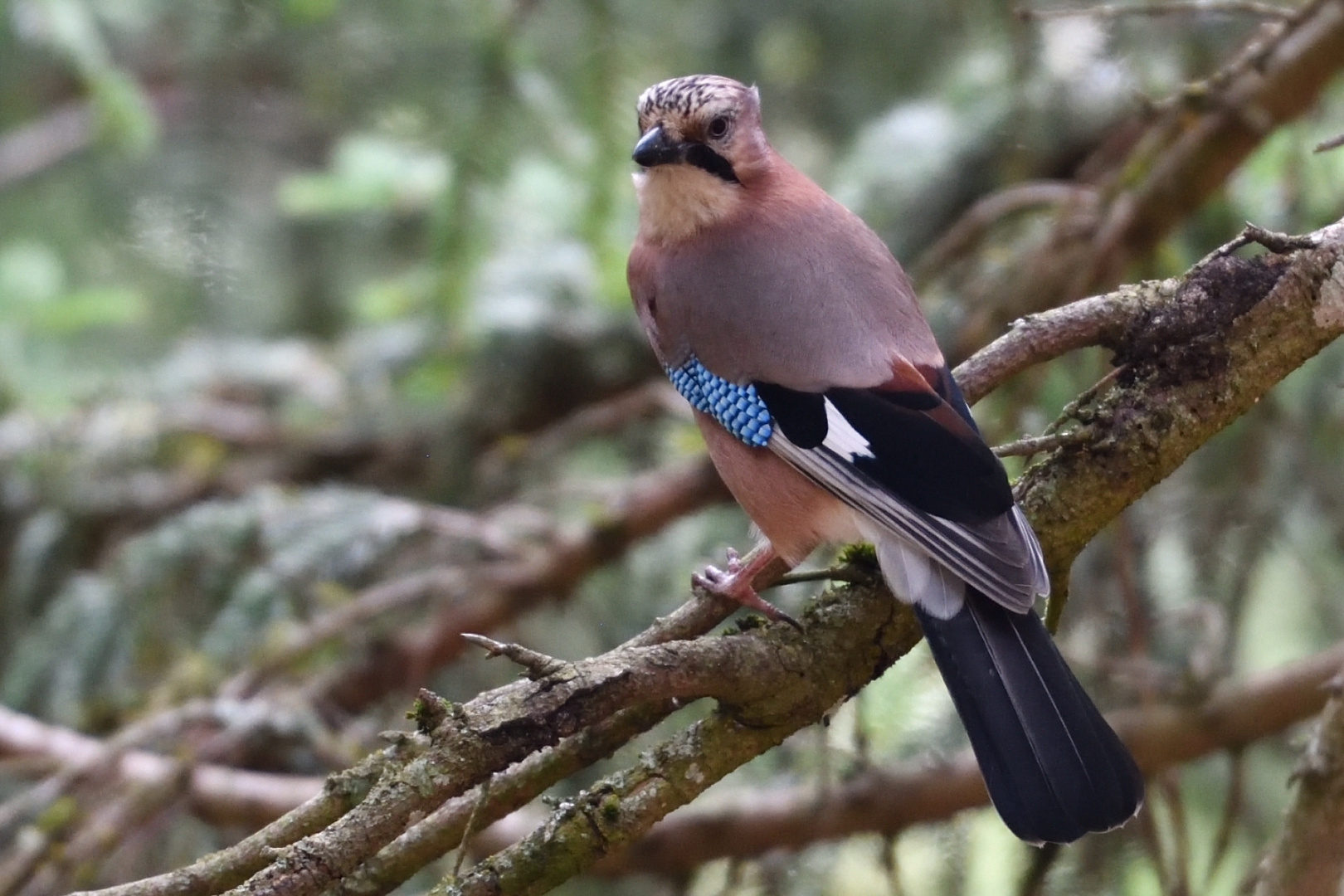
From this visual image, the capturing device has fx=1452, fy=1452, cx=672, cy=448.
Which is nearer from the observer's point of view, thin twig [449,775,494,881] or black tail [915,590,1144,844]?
thin twig [449,775,494,881]

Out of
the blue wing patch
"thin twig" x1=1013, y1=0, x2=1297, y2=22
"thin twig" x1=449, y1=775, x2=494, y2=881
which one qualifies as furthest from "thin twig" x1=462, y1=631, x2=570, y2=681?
"thin twig" x1=1013, y1=0, x2=1297, y2=22

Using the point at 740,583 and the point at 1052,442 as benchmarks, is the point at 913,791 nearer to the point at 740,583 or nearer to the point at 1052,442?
the point at 740,583

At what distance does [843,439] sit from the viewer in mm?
2371

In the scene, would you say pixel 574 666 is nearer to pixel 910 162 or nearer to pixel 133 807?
pixel 133 807

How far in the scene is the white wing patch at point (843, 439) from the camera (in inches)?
91.6

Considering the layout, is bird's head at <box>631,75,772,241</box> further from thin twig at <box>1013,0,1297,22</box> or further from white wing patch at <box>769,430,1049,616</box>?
white wing patch at <box>769,430,1049,616</box>

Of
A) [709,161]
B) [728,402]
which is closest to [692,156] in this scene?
[709,161]

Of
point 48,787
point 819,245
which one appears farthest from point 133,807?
point 819,245

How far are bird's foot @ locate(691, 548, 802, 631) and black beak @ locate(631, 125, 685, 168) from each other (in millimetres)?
831

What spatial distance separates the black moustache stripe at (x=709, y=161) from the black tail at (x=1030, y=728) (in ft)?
3.92

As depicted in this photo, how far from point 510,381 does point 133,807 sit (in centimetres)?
178

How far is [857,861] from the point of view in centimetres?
370

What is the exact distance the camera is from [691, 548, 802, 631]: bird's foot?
190 cm

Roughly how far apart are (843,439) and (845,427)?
0.10 feet
